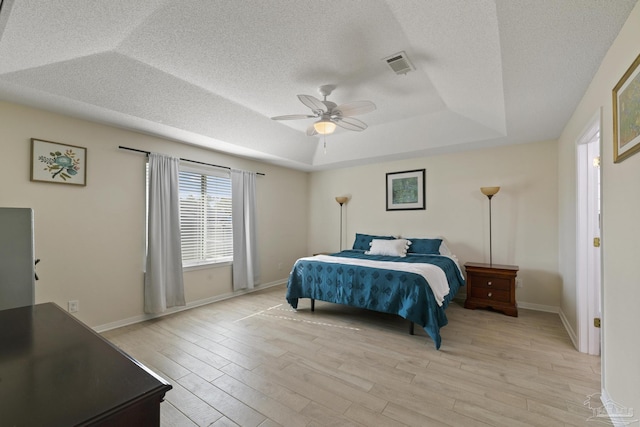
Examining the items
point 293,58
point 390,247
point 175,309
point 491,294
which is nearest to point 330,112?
point 293,58

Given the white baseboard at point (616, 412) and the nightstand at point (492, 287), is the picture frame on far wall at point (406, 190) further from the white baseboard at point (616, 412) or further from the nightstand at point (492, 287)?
the white baseboard at point (616, 412)

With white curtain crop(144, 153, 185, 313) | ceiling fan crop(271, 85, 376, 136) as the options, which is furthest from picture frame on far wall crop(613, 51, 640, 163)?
white curtain crop(144, 153, 185, 313)

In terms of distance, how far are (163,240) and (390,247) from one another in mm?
3121

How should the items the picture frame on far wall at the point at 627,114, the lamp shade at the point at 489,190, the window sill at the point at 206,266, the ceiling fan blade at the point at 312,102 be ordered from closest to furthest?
the picture frame on far wall at the point at 627,114
the ceiling fan blade at the point at 312,102
the lamp shade at the point at 489,190
the window sill at the point at 206,266

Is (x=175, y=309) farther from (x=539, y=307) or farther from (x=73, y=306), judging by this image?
(x=539, y=307)

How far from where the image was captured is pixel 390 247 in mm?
4020

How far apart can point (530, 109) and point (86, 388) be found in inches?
140

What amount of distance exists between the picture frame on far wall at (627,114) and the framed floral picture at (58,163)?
4426 millimetres

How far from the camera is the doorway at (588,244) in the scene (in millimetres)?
2373

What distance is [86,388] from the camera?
2.05 ft

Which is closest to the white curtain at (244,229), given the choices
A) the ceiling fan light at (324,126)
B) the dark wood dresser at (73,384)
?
the ceiling fan light at (324,126)

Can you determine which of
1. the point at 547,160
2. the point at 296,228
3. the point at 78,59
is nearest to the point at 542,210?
the point at 547,160

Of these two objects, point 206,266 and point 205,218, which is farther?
point 205,218

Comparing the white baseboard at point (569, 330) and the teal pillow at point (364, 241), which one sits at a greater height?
the teal pillow at point (364, 241)
